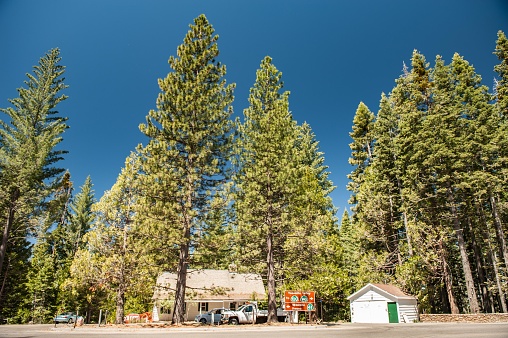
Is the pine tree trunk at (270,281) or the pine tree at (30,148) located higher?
the pine tree at (30,148)

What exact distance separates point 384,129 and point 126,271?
1132 inches

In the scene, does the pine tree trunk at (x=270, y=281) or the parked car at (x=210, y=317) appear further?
the parked car at (x=210, y=317)

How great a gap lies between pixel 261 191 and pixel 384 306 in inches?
586

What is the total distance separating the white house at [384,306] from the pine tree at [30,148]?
28.5m

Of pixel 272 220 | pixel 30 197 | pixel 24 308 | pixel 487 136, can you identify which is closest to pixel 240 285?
pixel 272 220

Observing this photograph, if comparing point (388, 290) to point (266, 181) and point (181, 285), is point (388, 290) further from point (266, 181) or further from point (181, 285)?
point (181, 285)

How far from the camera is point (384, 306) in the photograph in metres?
25.6

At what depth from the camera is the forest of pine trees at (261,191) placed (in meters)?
18.6

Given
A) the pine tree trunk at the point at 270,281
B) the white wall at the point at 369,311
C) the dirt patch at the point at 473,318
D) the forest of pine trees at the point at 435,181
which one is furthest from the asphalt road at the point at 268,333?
the forest of pine trees at the point at 435,181

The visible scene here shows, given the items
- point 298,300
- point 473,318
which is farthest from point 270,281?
point 473,318

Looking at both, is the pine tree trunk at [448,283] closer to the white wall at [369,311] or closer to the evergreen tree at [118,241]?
the white wall at [369,311]

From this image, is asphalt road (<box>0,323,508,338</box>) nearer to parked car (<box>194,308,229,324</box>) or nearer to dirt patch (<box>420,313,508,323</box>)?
dirt patch (<box>420,313,508,323</box>)

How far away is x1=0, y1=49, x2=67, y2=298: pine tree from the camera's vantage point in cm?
2375

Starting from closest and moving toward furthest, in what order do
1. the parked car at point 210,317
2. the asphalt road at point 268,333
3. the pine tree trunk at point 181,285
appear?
1. the asphalt road at point 268,333
2. the pine tree trunk at point 181,285
3. the parked car at point 210,317
